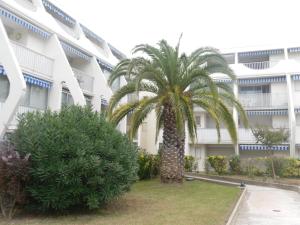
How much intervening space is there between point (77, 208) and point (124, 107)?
29.7 feet

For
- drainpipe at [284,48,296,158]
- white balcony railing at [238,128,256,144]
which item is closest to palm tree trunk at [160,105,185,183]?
white balcony railing at [238,128,256,144]

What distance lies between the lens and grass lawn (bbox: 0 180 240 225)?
10336 millimetres

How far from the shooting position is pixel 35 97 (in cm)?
2131

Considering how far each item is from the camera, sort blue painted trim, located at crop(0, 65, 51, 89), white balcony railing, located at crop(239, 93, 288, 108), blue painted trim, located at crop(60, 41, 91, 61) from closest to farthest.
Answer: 1. blue painted trim, located at crop(0, 65, 51, 89)
2. blue painted trim, located at crop(60, 41, 91, 61)
3. white balcony railing, located at crop(239, 93, 288, 108)

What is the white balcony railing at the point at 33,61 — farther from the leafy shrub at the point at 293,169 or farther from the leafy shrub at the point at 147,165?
the leafy shrub at the point at 293,169

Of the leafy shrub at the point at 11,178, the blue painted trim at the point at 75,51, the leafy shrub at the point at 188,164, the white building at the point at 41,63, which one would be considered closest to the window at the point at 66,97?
the white building at the point at 41,63

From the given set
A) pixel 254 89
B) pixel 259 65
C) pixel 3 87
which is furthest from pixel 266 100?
pixel 3 87

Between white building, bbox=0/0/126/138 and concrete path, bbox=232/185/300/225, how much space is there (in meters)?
10.6

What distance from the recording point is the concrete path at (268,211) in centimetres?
1169

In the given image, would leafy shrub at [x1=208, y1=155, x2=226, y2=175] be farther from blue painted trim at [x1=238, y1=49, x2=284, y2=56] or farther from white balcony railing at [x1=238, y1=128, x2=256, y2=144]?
blue painted trim at [x1=238, y1=49, x2=284, y2=56]

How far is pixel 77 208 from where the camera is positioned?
39.6 feet

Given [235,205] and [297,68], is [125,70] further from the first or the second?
[297,68]

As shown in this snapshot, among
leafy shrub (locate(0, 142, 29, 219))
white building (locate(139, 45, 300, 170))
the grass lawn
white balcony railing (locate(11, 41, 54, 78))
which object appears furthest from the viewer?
white building (locate(139, 45, 300, 170))

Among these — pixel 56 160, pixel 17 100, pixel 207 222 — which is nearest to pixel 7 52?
pixel 17 100
